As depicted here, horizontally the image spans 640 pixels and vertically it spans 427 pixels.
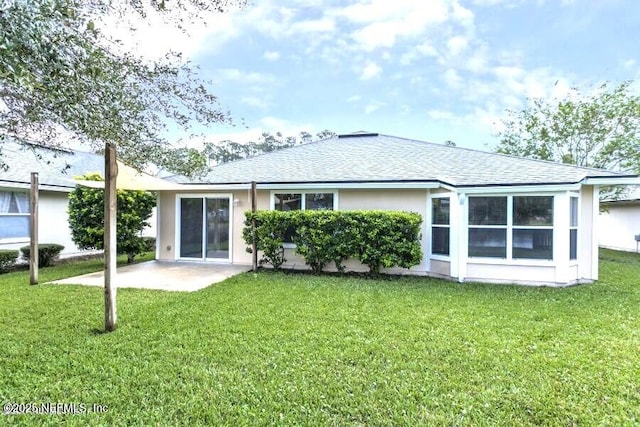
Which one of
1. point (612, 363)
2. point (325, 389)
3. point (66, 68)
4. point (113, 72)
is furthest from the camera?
point (612, 363)

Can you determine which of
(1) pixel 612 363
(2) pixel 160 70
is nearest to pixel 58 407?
(2) pixel 160 70

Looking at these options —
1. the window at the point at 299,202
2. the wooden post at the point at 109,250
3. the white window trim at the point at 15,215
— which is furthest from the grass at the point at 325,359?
the white window trim at the point at 15,215

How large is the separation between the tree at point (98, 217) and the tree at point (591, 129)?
2003 cm

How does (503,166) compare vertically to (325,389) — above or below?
above

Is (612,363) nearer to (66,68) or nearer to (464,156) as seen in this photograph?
(66,68)

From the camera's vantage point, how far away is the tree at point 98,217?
11.2 m

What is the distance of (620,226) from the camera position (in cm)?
1995

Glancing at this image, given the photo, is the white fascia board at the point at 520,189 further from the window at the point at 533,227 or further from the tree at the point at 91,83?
the tree at the point at 91,83

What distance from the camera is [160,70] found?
4527 mm

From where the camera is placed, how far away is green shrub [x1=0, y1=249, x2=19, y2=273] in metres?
10.8

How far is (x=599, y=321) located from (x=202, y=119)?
7.29 m

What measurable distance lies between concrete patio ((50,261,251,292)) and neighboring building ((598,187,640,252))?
63.5 ft

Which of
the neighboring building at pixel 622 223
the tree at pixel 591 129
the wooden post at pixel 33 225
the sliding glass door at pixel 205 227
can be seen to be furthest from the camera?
the neighboring building at pixel 622 223

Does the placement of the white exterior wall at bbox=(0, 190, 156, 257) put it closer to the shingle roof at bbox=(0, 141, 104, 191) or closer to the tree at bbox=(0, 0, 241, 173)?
the shingle roof at bbox=(0, 141, 104, 191)
